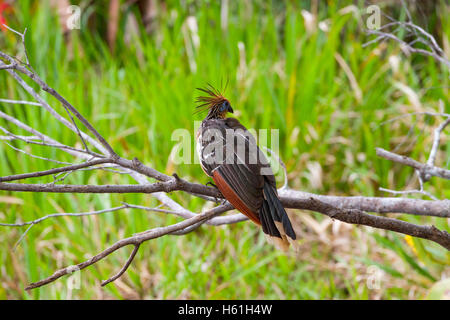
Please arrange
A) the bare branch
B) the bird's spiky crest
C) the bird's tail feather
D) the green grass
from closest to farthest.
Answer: the bird's tail feather → the bare branch → the bird's spiky crest → the green grass

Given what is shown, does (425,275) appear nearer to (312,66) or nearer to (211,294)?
(211,294)

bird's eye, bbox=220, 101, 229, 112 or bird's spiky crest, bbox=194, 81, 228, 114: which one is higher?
bird's spiky crest, bbox=194, 81, 228, 114

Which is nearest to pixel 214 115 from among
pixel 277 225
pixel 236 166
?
pixel 236 166

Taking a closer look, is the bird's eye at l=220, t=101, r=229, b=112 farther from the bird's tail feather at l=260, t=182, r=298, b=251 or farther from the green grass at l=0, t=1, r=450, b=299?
the green grass at l=0, t=1, r=450, b=299

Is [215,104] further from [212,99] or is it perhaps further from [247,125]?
[247,125]

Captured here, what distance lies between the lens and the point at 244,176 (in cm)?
147

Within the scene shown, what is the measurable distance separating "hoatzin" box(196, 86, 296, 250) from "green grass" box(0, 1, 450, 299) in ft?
3.08

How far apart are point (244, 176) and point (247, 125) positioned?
4.77 feet

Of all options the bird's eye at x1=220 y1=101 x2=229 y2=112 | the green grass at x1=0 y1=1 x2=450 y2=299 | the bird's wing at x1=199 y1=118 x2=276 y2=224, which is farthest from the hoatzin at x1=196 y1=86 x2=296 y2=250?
the green grass at x1=0 y1=1 x2=450 y2=299

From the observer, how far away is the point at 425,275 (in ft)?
7.70

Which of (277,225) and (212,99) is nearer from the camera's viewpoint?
(277,225)

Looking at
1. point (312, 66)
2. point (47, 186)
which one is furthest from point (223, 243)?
point (47, 186)

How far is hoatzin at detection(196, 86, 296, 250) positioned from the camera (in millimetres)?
1409
